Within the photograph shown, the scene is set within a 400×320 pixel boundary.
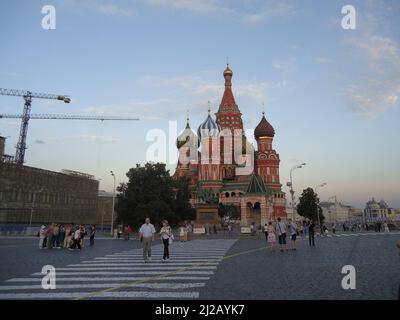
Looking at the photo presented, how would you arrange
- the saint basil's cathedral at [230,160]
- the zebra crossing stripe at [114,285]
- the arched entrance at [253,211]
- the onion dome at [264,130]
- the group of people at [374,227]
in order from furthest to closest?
1. the onion dome at [264,130]
2. the saint basil's cathedral at [230,160]
3. the arched entrance at [253,211]
4. the group of people at [374,227]
5. the zebra crossing stripe at [114,285]

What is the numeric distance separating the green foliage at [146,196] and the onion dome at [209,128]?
37.5m

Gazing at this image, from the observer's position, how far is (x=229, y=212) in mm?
73625

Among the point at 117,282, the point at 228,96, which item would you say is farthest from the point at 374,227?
the point at 117,282

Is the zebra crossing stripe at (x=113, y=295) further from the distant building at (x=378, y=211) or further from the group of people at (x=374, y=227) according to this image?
the distant building at (x=378, y=211)

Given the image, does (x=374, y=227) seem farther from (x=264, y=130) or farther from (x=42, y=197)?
(x=42, y=197)

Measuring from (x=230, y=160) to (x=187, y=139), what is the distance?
48.4 ft

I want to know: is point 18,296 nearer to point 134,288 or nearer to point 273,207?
point 134,288

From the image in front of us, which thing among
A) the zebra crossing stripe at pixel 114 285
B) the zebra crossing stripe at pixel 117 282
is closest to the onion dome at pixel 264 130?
the zebra crossing stripe at pixel 117 282

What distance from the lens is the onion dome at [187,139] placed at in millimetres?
92287

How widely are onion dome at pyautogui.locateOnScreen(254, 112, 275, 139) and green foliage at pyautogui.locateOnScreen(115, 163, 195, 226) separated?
144 feet

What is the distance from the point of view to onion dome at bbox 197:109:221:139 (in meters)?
84.9

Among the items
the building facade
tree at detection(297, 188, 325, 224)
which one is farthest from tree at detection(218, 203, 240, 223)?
the building facade
